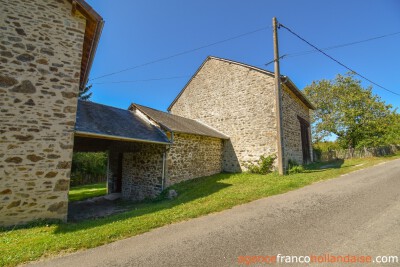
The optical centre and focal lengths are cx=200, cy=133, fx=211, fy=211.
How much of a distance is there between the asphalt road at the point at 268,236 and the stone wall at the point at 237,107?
7106 mm

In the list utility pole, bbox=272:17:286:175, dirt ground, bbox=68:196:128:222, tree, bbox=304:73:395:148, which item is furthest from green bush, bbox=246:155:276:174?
tree, bbox=304:73:395:148

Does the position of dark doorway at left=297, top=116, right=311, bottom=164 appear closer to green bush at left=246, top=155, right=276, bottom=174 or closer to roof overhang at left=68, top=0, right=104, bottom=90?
green bush at left=246, top=155, right=276, bottom=174

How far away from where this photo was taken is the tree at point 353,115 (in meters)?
22.6

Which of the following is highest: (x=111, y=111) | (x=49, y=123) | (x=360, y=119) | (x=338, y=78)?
(x=338, y=78)

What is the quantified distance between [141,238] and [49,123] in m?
4.58

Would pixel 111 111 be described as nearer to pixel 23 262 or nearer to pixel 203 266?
pixel 23 262

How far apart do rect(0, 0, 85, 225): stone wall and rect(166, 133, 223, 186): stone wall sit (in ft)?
15.4

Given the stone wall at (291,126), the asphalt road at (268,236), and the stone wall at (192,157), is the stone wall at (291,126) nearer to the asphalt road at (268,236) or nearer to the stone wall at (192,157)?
the stone wall at (192,157)

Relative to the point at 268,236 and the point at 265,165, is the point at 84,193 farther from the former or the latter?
the point at 268,236

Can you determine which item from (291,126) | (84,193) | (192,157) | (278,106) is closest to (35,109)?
(192,157)

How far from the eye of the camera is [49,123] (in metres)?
6.29

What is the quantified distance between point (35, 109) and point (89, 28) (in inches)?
153

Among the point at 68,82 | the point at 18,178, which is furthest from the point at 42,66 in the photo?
the point at 18,178

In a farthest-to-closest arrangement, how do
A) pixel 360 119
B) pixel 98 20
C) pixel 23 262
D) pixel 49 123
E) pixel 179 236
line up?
pixel 360 119
pixel 98 20
pixel 49 123
pixel 179 236
pixel 23 262
